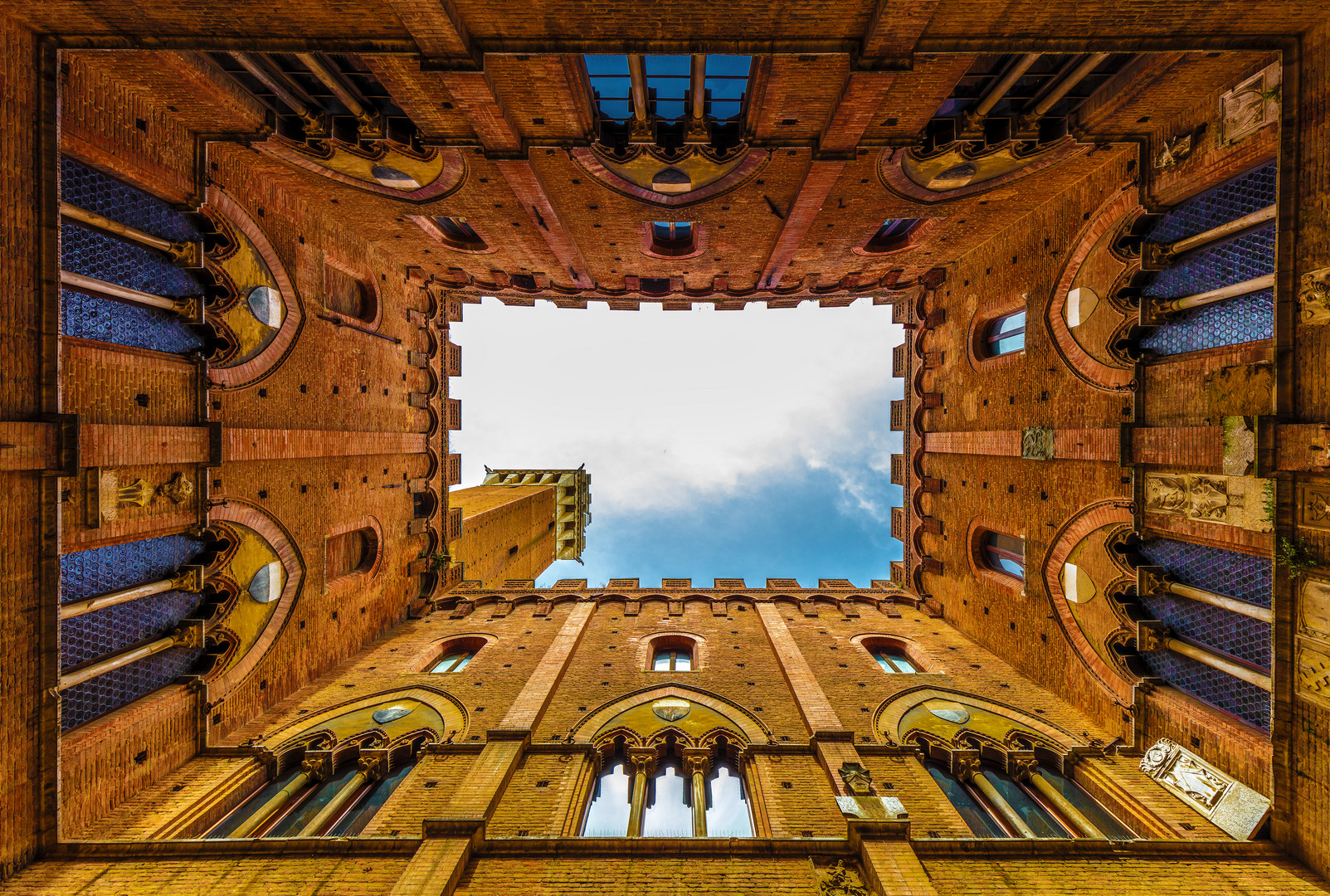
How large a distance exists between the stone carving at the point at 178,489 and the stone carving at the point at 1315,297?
60.9 ft

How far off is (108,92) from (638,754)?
15351 mm

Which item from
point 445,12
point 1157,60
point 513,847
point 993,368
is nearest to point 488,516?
point 513,847

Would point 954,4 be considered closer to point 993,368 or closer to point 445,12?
point 445,12

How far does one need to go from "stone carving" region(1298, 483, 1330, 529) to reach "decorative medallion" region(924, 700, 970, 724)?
6.89 meters

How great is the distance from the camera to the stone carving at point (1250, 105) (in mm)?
7453

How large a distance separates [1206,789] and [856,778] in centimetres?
572

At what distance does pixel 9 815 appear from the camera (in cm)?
654

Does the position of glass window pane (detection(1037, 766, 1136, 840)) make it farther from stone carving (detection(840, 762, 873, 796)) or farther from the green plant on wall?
the green plant on wall

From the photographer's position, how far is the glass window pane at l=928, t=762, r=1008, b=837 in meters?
8.59

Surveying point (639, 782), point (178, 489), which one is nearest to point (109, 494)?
point (178, 489)

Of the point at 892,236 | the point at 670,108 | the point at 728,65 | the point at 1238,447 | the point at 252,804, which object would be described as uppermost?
the point at 728,65

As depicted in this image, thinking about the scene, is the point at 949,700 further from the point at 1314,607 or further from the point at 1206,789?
the point at 1314,607

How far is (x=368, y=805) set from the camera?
9.23m

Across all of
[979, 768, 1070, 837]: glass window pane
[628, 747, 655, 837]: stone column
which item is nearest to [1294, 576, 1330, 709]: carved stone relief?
[979, 768, 1070, 837]: glass window pane
